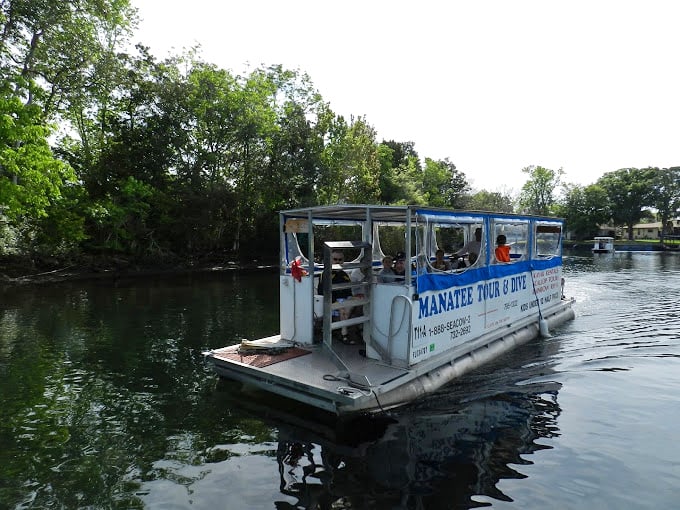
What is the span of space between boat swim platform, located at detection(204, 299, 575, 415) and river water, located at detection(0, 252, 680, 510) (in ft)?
1.26

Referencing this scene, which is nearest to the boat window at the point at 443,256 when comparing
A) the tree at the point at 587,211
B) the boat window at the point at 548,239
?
the boat window at the point at 548,239

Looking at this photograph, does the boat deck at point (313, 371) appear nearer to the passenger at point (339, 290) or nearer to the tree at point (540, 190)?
the passenger at point (339, 290)

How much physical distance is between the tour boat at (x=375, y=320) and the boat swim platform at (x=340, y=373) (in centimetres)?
2

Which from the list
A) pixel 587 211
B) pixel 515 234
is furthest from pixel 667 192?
pixel 515 234

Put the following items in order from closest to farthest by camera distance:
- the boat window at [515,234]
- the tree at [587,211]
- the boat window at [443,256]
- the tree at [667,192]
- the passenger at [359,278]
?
1. the boat window at [443,256]
2. the passenger at [359,278]
3. the boat window at [515,234]
4. the tree at [667,192]
5. the tree at [587,211]

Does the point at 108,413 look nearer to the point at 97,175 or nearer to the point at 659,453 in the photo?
the point at 659,453

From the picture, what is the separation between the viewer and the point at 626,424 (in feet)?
24.3

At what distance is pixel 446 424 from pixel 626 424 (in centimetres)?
314

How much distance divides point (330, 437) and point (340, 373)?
41.3 inches

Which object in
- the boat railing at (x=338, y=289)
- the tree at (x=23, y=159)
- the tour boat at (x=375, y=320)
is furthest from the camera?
the tree at (x=23, y=159)

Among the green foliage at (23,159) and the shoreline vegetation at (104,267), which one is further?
the shoreline vegetation at (104,267)

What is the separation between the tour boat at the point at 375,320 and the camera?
24.7 feet

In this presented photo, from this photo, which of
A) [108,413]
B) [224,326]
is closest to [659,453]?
[108,413]

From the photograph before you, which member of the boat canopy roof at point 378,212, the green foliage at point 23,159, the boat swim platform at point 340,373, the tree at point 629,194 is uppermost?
the tree at point 629,194
